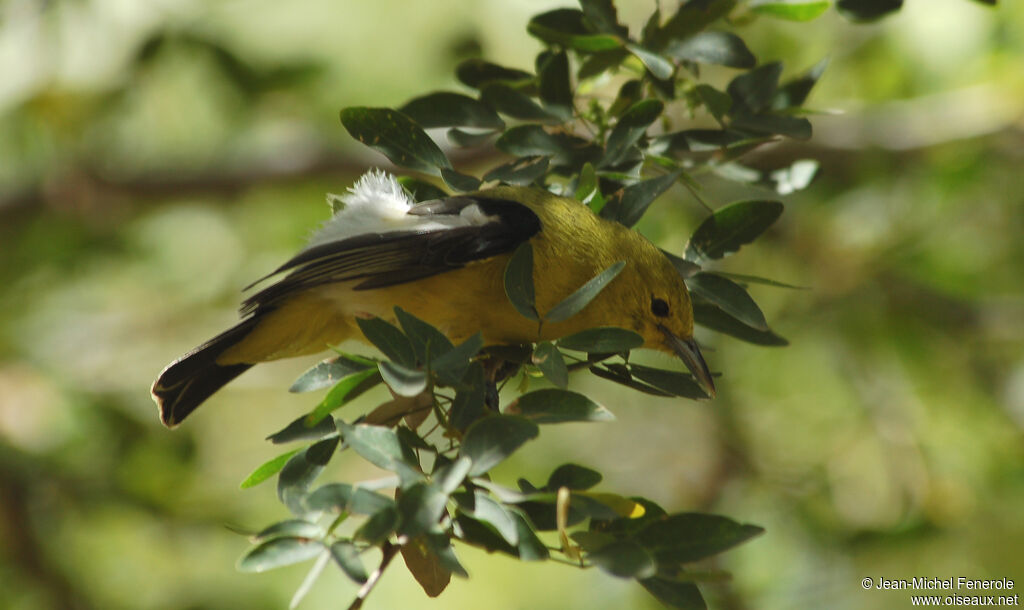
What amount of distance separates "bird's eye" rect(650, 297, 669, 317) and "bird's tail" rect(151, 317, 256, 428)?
1.03m

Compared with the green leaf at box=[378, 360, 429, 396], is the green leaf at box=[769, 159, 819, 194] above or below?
below

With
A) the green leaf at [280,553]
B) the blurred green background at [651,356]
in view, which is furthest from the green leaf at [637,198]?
the blurred green background at [651,356]

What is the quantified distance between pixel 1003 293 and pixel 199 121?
5.16m

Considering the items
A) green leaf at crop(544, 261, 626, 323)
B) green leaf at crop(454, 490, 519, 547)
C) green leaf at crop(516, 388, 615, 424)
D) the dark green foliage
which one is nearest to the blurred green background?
the dark green foliage

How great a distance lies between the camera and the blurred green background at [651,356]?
4492mm

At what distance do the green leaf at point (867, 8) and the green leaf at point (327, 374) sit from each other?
1.58 metres

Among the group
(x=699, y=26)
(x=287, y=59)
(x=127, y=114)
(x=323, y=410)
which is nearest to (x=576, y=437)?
(x=287, y=59)

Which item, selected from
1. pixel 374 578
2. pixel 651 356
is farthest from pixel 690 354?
pixel 651 356

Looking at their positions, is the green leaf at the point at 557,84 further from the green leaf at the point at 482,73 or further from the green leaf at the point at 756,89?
the green leaf at the point at 756,89

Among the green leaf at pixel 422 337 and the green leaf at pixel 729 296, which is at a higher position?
the green leaf at pixel 422 337

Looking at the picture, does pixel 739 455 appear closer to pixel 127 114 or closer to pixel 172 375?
pixel 172 375

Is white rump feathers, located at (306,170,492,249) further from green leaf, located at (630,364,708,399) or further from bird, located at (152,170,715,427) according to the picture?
green leaf, located at (630,364,708,399)

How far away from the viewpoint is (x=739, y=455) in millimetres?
4699

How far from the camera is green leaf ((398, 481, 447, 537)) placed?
1.48 m
